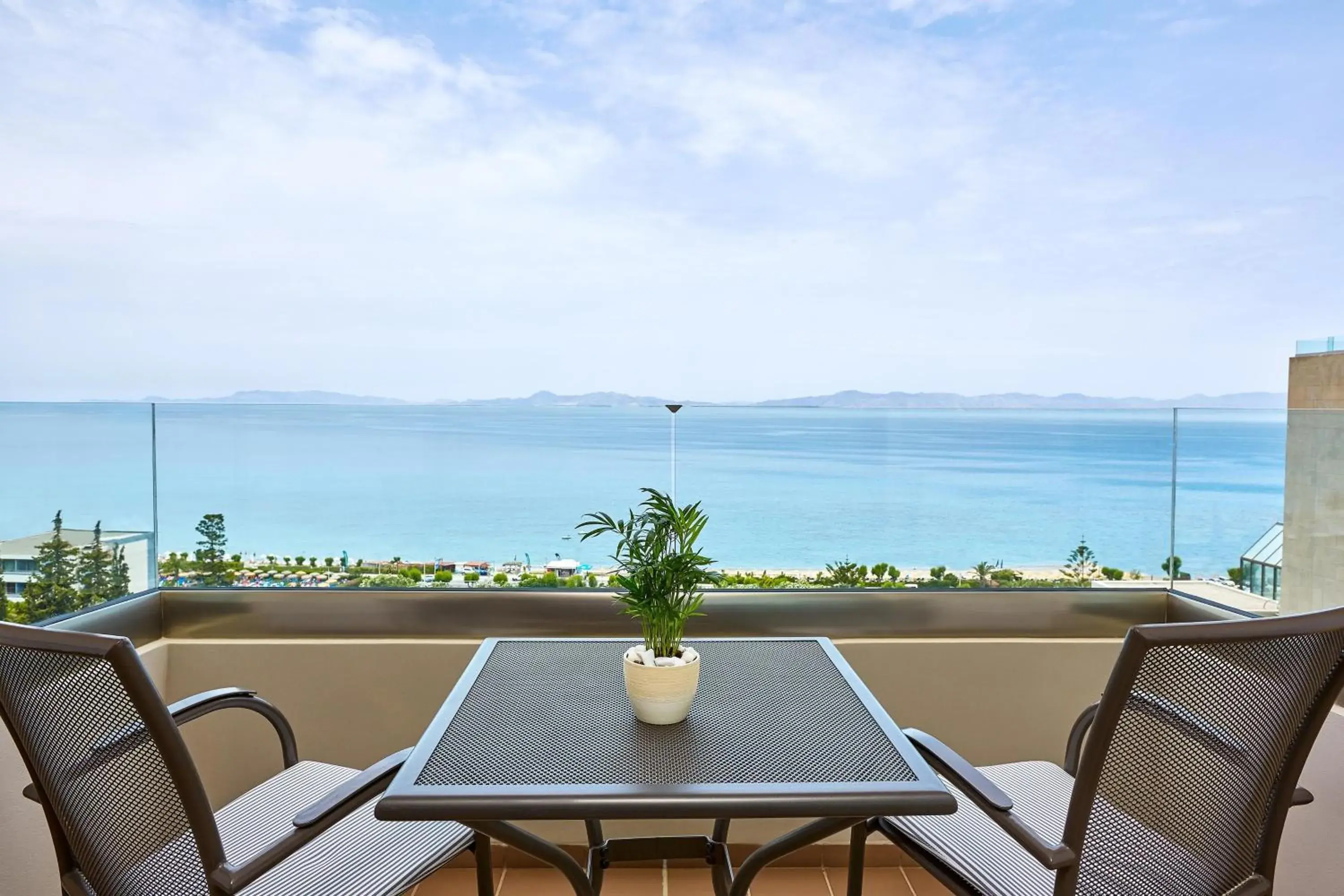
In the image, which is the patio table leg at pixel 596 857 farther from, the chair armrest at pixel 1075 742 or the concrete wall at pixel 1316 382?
the concrete wall at pixel 1316 382

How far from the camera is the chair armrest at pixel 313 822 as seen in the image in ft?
4.07

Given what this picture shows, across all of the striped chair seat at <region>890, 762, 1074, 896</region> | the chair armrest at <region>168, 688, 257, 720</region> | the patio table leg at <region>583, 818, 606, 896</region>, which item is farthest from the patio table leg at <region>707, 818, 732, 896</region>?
the chair armrest at <region>168, 688, 257, 720</region>

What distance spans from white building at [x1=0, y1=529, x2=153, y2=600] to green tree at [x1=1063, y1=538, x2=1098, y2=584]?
291cm

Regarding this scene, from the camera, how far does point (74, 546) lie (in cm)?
231

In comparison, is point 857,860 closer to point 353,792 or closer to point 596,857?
point 596,857

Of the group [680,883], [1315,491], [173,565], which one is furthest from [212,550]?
[1315,491]

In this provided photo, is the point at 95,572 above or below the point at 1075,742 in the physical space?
above

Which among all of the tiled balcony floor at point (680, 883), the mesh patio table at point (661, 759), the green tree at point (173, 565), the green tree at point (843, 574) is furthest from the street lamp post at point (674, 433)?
the green tree at point (173, 565)

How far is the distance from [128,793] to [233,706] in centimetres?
46

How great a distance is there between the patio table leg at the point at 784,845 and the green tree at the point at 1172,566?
5.10 ft

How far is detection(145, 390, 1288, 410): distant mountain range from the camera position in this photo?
2645mm

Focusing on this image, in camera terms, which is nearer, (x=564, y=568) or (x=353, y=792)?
(x=353, y=792)

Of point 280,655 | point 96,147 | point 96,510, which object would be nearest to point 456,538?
point 280,655

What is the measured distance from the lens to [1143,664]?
1196 mm
